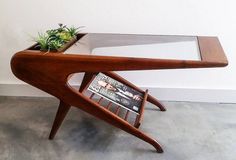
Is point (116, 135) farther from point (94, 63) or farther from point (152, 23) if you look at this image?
point (152, 23)

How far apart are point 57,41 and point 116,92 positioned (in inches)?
23.0

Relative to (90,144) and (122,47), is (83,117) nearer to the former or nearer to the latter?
(90,144)

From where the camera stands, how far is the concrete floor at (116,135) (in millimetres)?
1678

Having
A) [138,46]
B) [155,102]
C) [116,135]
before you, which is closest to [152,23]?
[138,46]

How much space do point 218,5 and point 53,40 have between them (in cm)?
133

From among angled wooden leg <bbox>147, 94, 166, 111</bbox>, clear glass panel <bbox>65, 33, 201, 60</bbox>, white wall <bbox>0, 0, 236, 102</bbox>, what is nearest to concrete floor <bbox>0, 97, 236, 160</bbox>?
angled wooden leg <bbox>147, 94, 166, 111</bbox>

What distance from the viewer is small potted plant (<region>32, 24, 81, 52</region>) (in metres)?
1.59

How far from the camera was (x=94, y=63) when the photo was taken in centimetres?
148

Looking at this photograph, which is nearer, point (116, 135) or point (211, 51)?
point (211, 51)

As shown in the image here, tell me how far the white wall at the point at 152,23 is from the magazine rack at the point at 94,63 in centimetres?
31

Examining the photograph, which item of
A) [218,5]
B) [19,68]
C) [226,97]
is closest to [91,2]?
[19,68]

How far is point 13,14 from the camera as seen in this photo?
7.27ft

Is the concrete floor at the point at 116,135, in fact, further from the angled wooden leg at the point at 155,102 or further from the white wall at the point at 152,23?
the white wall at the point at 152,23

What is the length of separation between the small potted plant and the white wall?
13.4 inches
